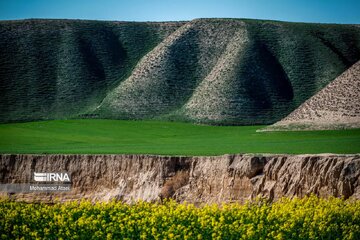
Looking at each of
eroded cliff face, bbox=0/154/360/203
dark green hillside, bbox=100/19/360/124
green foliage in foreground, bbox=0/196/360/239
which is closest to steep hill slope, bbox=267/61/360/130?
dark green hillside, bbox=100/19/360/124

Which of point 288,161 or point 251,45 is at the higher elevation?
point 251,45

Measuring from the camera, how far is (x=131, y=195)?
32.0 metres

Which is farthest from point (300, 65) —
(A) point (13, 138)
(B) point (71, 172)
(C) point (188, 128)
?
(B) point (71, 172)

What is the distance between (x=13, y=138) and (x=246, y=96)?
34.0m

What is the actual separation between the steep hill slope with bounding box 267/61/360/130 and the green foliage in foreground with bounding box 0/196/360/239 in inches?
1468

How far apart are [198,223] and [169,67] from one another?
73512 mm

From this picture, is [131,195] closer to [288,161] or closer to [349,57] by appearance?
[288,161]

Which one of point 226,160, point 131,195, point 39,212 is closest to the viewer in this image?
point 39,212

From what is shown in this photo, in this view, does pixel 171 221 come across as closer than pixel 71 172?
Yes

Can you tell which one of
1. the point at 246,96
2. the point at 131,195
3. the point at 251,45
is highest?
the point at 251,45

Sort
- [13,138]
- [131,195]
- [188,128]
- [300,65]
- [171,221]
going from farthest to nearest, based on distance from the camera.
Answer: [300,65] < [188,128] < [13,138] < [131,195] < [171,221]

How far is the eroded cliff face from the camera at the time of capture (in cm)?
2633

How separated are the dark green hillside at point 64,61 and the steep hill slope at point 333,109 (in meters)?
28.9

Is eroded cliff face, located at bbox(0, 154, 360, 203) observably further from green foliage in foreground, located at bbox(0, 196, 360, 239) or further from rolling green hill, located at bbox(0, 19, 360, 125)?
rolling green hill, located at bbox(0, 19, 360, 125)
